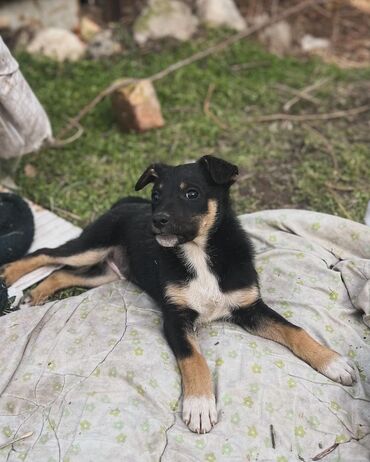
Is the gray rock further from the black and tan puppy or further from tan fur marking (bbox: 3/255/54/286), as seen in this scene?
the black and tan puppy

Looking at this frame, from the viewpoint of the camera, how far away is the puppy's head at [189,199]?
349 centimetres

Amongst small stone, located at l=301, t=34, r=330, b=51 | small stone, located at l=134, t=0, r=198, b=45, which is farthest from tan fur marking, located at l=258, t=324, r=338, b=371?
small stone, located at l=301, t=34, r=330, b=51

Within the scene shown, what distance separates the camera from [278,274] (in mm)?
4402

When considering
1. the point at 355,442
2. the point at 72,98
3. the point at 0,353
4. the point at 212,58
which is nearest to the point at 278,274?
the point at 355,442

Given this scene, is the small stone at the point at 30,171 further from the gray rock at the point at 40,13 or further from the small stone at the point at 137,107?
the gray rock at the point at 40,13

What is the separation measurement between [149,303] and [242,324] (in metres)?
0.68

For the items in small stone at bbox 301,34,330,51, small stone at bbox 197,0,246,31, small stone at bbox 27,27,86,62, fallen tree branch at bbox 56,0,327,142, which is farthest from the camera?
small stone at bbox 301,34,330,51

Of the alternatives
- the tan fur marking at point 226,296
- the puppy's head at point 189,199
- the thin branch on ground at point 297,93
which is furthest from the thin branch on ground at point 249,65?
the tan fur marking at point 226,296

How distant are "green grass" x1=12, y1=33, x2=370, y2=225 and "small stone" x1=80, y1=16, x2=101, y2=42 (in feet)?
2.74

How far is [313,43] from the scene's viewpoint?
10008mm

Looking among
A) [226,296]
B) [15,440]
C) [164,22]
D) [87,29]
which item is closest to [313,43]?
[164,22]

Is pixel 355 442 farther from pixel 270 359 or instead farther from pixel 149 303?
pixel 149 303

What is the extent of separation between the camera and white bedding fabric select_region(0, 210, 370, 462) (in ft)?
10.5

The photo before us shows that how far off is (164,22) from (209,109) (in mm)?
2528
